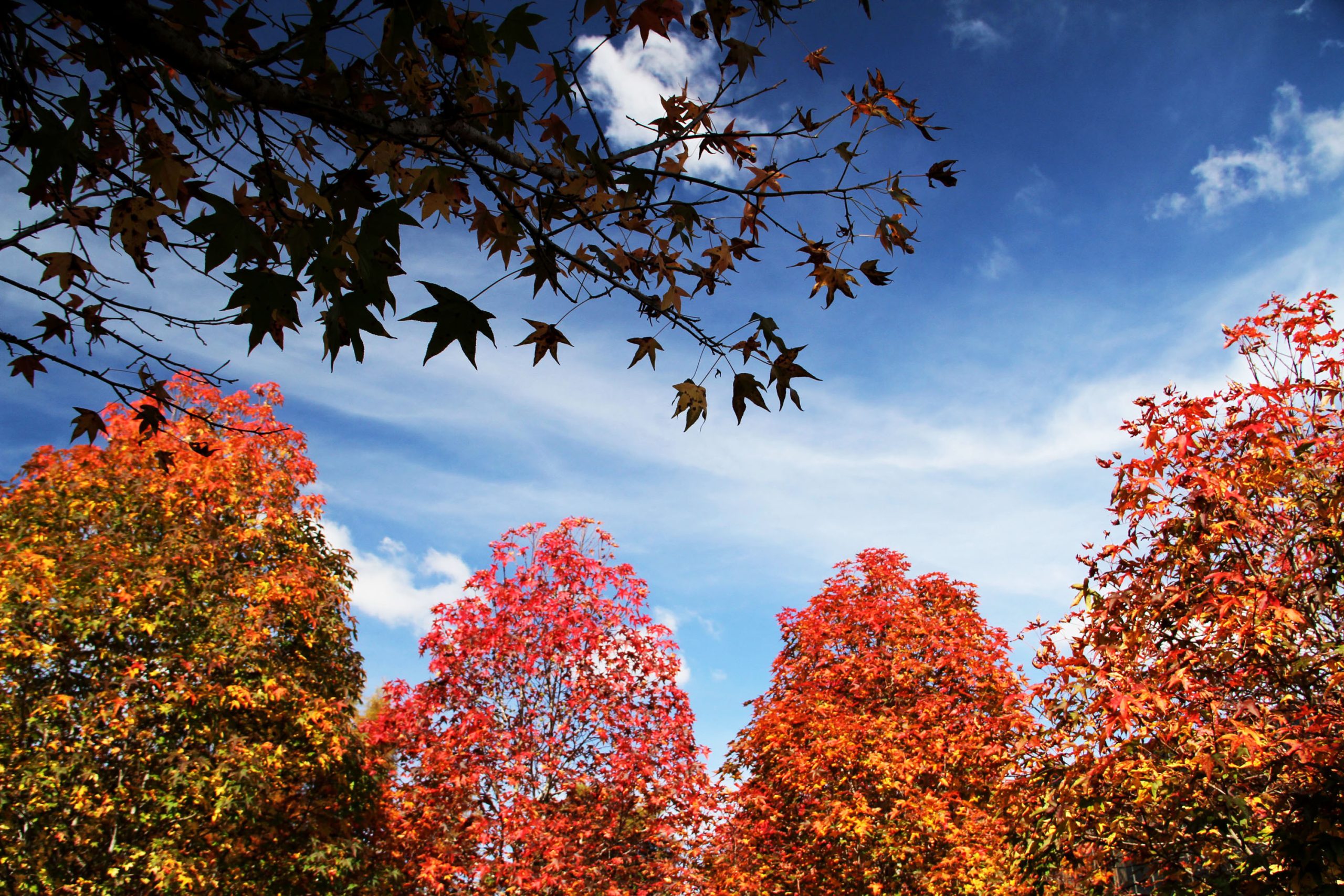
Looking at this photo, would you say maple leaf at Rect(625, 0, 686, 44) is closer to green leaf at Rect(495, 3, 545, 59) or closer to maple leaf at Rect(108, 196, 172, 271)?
green leaf at Rect(495, 3, 545, 59)

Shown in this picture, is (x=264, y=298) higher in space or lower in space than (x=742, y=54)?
lower

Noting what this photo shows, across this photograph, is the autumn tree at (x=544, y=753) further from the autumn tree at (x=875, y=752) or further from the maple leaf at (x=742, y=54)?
the maple leaf at (x=742, y=54)

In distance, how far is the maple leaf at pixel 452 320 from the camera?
6.45 ft

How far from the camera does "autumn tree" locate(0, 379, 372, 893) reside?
1001 centimetres

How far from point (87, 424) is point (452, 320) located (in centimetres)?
236

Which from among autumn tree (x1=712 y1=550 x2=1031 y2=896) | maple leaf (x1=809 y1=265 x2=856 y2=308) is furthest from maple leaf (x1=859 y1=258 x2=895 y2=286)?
autumn tree (x1=712 y1=550 x2=1031 y2=896)

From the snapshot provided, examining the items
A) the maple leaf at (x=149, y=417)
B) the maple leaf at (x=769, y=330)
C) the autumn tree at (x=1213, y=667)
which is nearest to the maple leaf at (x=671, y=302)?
the maple leaf at (x=769, y=330)

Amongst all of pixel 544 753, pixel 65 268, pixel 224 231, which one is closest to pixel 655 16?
pixel 224 231

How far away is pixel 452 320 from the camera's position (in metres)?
2.00

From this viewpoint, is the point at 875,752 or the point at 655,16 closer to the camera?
the point at 655,16

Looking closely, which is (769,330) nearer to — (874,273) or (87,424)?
(874,273)

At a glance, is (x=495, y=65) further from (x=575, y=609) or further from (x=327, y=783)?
(x=327, y=783)

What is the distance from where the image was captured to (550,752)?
11906mm

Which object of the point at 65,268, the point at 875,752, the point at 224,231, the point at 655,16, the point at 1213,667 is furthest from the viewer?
the point at 875,752
